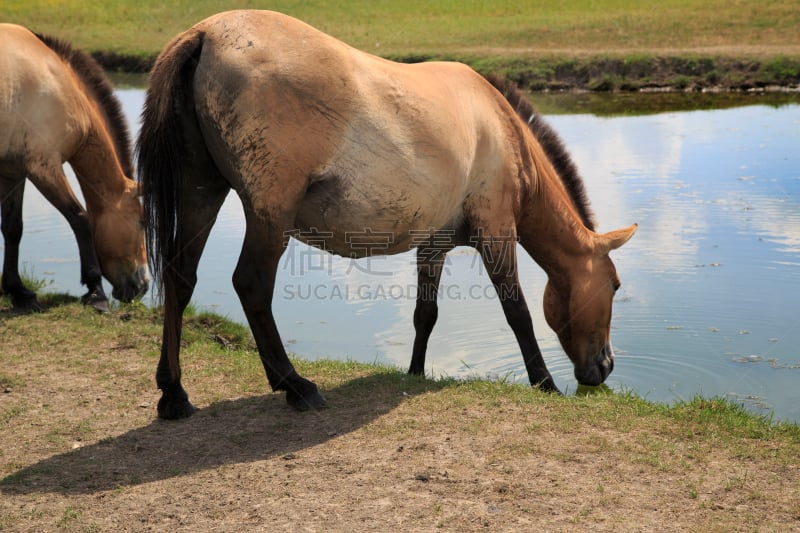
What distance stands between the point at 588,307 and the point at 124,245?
4.34 meters

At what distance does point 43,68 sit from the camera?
24.4 feet

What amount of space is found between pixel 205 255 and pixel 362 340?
3.33 meters

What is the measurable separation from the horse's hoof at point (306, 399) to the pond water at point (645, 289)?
3.90 feet

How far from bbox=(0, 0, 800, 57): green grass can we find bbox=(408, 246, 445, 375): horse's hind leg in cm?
1583

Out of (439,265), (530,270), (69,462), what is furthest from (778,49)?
(69,462)

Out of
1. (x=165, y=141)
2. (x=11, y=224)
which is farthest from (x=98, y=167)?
(x=165, y=141)

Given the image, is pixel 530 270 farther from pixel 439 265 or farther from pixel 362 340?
pixel 439 265

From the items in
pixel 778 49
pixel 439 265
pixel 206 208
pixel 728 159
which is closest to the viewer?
pixel 206 208

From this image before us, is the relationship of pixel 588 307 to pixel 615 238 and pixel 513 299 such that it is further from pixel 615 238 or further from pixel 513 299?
pixel 513 299

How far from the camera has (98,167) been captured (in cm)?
785

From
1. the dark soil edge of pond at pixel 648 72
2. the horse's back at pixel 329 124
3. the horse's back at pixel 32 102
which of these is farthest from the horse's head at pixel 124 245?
the dark soil edge of pond at pixel 648 72

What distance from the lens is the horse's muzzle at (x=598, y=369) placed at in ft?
19.6

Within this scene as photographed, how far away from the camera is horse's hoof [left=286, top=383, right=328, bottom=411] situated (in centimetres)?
491

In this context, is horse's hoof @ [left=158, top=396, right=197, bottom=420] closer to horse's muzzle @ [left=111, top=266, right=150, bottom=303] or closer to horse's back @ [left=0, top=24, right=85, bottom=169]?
horse's muzzle @ [left=111, top=266, right=150, bottom=303]
